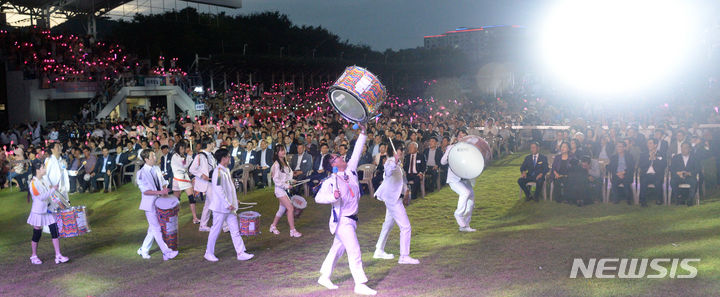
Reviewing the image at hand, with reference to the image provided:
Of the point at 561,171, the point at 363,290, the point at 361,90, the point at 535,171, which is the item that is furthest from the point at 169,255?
the point at 561,171

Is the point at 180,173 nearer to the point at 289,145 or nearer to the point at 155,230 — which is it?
the point at 155,230

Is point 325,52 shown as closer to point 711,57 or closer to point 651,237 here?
point 711,57

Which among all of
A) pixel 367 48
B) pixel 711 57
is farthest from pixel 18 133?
pixel 367 48

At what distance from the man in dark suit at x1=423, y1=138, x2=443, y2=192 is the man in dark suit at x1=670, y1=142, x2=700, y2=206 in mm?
4791

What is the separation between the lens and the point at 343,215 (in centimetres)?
718

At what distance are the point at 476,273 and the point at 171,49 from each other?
3749cm

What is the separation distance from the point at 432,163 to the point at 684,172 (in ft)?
17.0

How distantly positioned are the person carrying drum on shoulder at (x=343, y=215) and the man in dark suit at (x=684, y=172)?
6873mm

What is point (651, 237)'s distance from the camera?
363 inches

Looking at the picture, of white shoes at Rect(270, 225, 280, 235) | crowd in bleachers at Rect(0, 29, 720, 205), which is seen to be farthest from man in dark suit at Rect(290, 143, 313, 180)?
white shoes at Rect(270, 225, 280, 235)

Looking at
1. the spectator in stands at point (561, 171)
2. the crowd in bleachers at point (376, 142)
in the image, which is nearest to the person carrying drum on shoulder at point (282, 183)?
the crowd in bleachers at point (376, 142)

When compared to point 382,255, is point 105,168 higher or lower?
higher

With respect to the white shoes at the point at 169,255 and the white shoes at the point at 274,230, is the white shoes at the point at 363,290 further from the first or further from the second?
the white shoes at the point at 274,230

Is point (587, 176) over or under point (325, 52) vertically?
under
